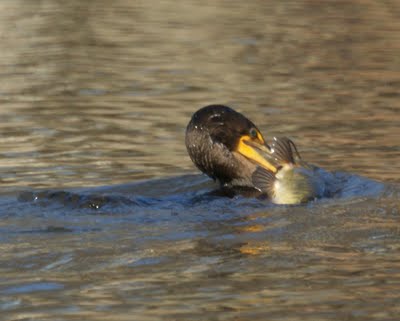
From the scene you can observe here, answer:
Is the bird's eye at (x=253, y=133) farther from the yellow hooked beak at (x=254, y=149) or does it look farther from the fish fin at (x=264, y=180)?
the fish fin at (x=264, y=180)

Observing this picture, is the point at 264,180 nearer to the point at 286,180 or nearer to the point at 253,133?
the point at 286,180

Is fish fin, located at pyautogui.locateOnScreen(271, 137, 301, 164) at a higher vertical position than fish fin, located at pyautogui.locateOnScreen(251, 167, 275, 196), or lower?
higher

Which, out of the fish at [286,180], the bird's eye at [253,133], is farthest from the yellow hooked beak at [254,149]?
the fish at [286,180]

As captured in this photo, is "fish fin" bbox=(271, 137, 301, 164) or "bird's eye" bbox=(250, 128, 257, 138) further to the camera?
"bird's eye" bbox=(250, 128, 257, 138)

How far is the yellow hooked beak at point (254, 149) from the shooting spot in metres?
9.25

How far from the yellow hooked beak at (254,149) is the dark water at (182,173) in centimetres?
47

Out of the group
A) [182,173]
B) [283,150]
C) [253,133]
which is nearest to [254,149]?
[253,133]

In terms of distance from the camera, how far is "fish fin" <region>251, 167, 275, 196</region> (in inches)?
347

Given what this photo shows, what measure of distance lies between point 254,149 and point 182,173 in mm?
1472

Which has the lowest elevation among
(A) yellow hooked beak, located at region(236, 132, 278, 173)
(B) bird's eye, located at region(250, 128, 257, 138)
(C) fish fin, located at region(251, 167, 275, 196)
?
(C) fish fin, located at region(251, 167, 275, 196)

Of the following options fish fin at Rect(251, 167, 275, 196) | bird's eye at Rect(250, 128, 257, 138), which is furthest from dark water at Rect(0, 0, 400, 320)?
bird's eye at Rect(250, 128, 257, 138)

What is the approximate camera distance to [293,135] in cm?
1241

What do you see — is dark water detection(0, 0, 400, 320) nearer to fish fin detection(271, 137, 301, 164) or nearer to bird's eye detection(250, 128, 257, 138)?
fish fin detection(271, 137, 301, 164)

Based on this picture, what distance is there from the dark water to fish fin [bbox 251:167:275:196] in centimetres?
15
